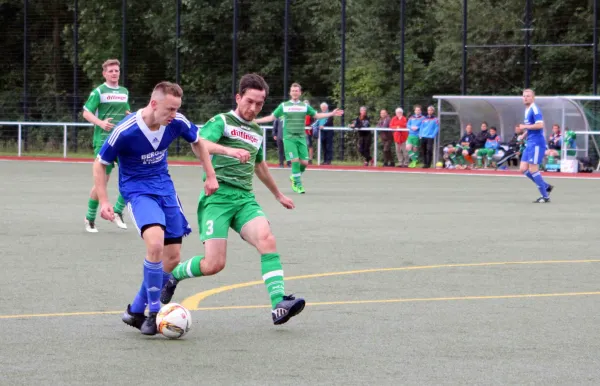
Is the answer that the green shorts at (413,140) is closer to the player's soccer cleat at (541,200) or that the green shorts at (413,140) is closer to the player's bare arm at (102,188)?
the player's soccer cleat at (541,200)

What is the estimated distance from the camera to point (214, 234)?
858 centimetres

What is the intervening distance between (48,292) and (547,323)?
12.6 ft

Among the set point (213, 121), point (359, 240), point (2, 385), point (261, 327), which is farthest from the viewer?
point (359, 240)

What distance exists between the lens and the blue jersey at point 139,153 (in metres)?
8.02

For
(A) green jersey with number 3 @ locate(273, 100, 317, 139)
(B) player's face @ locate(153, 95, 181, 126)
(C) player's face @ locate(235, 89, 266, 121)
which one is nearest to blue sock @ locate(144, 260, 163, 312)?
(B) player's face @ locate(153, 95, 181, 126)

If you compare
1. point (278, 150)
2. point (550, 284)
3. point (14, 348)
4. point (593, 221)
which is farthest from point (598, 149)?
point (14, 348)

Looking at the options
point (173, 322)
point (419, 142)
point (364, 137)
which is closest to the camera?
point (173, 322)

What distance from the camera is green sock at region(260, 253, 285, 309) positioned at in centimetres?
820

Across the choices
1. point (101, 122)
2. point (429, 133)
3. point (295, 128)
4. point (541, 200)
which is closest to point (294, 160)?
point (295, 128)

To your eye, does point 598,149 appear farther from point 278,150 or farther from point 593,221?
point 593,221

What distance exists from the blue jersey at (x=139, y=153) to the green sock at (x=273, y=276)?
2.52ft

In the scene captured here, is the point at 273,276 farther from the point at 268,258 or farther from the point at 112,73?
the point at 112,73

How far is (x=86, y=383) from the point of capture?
6332 millimetres

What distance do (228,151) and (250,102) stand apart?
366 millimetres
